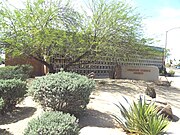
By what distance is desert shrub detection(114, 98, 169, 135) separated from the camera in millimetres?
5781

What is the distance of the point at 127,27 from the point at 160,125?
25.5 feet

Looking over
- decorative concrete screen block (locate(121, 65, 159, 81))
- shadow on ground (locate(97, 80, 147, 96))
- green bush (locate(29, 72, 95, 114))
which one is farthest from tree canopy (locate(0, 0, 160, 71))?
decorative concrete screen block (locate(121, 65, 159, 81))

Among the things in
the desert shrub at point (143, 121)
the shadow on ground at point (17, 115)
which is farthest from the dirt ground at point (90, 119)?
the desert shrub at point (143, 121)

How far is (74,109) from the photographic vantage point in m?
6.62

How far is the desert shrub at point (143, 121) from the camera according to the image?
5781 mm

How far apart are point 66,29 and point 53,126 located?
332 inches

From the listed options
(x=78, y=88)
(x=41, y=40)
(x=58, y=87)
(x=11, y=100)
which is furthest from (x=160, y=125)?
(x=41, y=40)

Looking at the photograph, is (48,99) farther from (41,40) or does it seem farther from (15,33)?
(15,33)

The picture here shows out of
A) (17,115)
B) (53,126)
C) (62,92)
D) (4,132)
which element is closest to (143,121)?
(62,92)

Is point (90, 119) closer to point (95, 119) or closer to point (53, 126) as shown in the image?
point (95, 119)

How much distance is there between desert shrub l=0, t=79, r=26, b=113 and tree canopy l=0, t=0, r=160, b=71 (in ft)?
13.1

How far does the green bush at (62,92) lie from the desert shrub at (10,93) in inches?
41.9

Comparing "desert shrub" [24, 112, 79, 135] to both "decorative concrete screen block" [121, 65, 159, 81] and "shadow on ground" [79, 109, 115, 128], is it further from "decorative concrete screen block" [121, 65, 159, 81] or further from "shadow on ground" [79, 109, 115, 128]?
"decorative concrete screen block" [121, 65, 159, 81]

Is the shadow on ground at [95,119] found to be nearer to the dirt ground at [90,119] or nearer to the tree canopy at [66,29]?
the dirt ground at [90,119]
